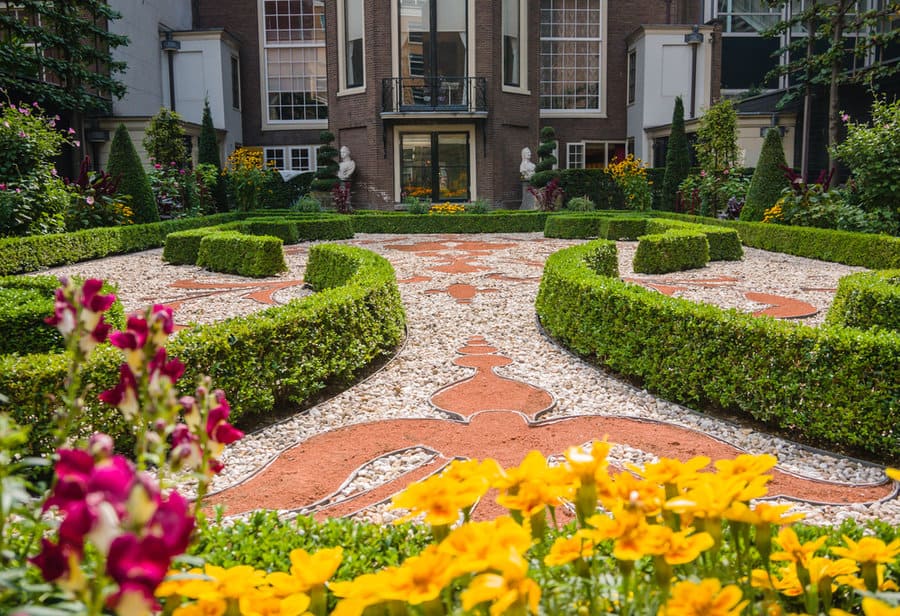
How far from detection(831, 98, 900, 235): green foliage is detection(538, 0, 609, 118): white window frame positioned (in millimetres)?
13807

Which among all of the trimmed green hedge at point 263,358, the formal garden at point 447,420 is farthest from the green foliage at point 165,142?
the trimmed green hedge at point 263,358

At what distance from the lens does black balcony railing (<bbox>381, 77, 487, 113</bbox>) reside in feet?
70.9

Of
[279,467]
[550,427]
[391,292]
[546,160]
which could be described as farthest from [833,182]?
[279,467]

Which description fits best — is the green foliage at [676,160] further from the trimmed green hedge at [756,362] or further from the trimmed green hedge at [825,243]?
the trimmed green hedge at [756,362]

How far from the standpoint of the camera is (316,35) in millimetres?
25547

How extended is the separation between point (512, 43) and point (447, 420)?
20.1m

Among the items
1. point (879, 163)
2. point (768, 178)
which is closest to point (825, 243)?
point (879, 163)

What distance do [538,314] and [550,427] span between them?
3.06 meters

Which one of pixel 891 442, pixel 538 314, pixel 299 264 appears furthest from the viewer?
pixel 299 264

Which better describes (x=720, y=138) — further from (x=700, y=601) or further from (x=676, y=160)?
(x=700, y=601)

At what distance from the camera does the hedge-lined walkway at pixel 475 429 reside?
357 cm

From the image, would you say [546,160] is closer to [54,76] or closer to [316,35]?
[316,35]

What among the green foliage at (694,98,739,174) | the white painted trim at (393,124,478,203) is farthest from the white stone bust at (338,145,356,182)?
the green foliage at (694,98,739,174)

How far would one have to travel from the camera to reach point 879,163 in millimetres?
11344
